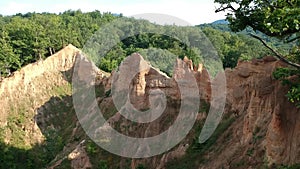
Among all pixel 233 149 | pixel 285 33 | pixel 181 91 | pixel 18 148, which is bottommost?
pixel 18 148

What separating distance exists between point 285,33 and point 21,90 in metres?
37.3

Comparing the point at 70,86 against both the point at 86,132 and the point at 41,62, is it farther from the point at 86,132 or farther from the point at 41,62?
the point at 86,132

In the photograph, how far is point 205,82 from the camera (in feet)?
96.5

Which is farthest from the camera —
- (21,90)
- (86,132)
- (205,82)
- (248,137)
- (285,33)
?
(21,90)

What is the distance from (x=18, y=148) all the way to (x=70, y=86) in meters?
11.7

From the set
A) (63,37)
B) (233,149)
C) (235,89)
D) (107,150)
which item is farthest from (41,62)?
(233,149)

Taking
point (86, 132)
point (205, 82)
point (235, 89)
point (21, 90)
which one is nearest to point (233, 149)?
point (235, 89)

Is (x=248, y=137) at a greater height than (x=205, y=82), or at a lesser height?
lesser

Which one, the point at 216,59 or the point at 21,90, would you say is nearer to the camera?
the point at 21,90

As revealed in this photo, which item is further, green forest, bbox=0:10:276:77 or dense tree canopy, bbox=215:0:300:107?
green forest, bbox=0:10:276:77

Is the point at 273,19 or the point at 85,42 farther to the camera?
the point at 85,42

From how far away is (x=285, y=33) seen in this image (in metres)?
12.7

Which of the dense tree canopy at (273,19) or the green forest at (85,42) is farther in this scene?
the green forest at (85,42)

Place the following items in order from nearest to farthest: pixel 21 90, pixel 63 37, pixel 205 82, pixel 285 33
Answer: pixel 285 33, pixel 205 82, pixel 21 90, pixel 63 37
